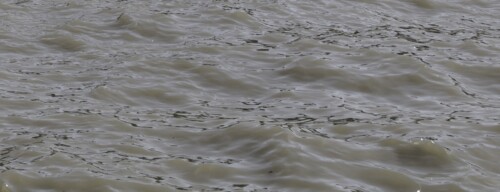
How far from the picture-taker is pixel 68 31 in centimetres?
914

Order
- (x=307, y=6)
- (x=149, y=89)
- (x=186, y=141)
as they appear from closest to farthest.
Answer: (x=186, y=141), (x=149, y=89), (x=307, y=6)

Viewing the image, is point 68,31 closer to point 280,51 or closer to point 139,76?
point 139,76

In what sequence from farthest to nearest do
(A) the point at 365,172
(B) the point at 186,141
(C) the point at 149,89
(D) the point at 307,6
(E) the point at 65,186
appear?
(D) the point at 307,6
(C) the point at 149,89
(B) the point at 186,141
(A) the point at 365,172
(E) the point at 65,186

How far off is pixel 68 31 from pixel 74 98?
181 cm

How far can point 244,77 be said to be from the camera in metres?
8.21

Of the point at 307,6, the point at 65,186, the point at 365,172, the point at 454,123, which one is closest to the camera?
the point at 65,186

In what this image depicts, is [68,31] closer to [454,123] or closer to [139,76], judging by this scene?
[139,76]

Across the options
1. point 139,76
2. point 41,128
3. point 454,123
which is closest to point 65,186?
point 41,128

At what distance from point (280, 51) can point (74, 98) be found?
224 cm

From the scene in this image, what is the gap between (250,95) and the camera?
7863 millimetres

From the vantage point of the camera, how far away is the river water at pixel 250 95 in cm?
622

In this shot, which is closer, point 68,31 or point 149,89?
point 149,89

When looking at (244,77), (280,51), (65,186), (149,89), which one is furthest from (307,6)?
(65,186)

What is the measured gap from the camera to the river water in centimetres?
622
